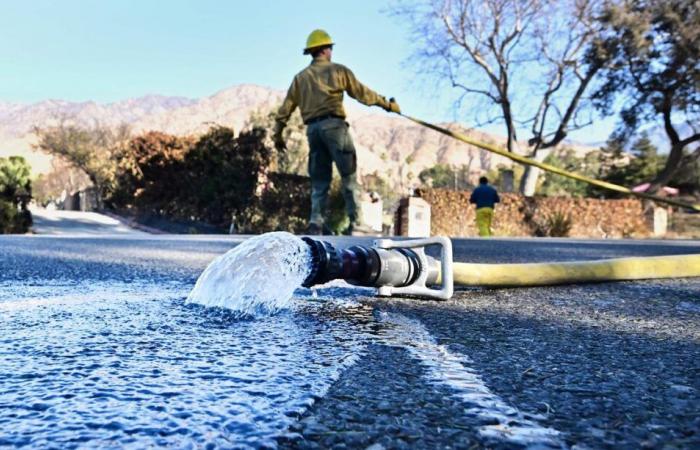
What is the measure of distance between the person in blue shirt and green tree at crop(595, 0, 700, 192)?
1178cm

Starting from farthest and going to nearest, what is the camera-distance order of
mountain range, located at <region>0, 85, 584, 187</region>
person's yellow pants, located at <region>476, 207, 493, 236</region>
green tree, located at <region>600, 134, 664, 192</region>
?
mountain range, located at <region>0, 85, 584, 187</region> → green tree, located at <region>600, 134, 664, 192</region> → person's yellow pants, located at <region>476, 207, 493, 236</region>

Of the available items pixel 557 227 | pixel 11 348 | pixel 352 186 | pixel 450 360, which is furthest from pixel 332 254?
pixel 557 227

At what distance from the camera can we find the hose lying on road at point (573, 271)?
186 cm

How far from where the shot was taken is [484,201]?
12836mm

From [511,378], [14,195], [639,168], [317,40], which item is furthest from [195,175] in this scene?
[639,168]

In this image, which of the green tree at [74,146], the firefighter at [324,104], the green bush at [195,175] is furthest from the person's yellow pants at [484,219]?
the green tree at [74,146]

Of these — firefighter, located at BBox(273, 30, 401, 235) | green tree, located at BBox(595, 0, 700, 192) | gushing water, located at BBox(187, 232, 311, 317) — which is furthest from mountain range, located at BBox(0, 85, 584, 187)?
gushing water, located at BBox(187, 232, 311, 317)

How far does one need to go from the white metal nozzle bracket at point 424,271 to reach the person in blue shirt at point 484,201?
444 inches

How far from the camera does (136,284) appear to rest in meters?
1.99

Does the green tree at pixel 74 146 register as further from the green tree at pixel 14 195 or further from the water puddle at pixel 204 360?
the water puddle at pixel 204 360

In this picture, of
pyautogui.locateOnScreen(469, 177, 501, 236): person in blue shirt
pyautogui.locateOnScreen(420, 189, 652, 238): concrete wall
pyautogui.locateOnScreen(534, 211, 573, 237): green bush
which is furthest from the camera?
pyautogui.locateOnScreen(534, 211, 573, 237): green bush

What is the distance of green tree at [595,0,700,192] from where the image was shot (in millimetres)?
20812

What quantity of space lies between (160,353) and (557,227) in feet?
61.1

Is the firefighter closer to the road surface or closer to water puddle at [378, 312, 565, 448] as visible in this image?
water puddle at [378, 312, 565, 448]
